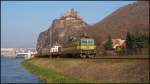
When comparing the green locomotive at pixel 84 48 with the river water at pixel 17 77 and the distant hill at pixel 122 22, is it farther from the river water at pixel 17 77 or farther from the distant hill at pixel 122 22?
the distant hill at pixel 122 22

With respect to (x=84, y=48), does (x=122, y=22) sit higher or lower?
higher

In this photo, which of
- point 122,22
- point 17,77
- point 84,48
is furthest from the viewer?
point 122,22

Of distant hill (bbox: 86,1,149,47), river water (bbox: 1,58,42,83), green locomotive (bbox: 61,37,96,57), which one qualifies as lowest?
river water (bbox: 1,58,42,83)

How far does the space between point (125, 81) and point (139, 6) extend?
13490cm

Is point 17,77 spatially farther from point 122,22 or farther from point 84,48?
point 122,22

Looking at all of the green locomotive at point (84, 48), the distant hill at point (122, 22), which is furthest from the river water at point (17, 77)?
the distant hill at point (122, 22)

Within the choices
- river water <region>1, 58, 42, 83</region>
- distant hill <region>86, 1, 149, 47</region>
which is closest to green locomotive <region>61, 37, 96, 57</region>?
river water <region>1, 58, 42, 83</region>

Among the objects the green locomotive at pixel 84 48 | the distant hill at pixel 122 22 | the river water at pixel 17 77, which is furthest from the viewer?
the distant hill at pixel 122 22

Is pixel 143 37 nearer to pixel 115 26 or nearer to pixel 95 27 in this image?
pixel 115 26

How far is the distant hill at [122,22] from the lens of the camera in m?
132

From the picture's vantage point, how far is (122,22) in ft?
502

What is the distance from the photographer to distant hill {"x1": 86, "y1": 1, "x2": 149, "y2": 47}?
431 ft

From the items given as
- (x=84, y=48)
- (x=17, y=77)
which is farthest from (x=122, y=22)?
(x=17, y=77)

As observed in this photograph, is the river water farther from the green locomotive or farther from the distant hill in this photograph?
the distant hill
